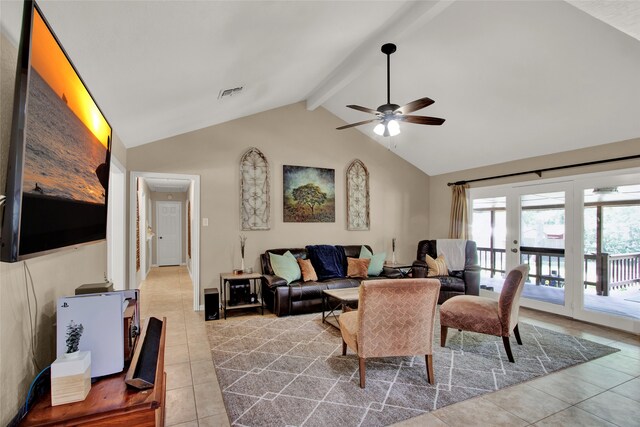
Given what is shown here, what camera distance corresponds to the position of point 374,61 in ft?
12.0

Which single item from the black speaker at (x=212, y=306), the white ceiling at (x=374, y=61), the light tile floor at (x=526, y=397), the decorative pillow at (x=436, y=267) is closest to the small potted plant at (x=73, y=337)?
the light tile floor at (x=526, y=397)

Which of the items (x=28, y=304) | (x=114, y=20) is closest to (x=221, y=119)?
(x=114, y=20)

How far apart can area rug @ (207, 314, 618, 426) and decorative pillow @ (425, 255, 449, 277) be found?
145 cm

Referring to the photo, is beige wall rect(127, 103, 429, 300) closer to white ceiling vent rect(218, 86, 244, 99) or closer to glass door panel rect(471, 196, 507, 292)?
glass door panel rect(471, 196, 507, 292)

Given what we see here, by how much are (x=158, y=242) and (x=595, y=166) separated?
1015 centimetres

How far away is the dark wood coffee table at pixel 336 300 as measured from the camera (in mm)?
3584

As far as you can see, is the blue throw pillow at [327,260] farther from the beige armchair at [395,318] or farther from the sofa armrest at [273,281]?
the beige armchair at [395,318]

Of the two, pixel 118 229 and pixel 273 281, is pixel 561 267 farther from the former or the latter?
pixel 118 229

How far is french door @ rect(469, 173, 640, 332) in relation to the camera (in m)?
3.85

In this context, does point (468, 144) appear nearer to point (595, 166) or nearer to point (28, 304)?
point (595, 166)

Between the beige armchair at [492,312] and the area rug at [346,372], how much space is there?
0.83 ft

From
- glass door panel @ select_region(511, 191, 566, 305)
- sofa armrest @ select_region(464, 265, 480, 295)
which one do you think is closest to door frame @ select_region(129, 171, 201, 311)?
sofa armrest @ select_region(464, 265, 480, 295)

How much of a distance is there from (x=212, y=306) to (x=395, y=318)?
2698 millimetres

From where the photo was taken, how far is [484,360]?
9.61 feet
